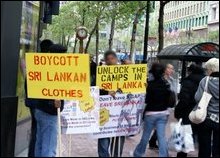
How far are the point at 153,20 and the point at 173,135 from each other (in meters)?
22.7

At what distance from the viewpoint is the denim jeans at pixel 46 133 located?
706cm

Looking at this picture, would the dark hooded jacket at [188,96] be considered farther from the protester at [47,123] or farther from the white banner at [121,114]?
the protester at [47,123]

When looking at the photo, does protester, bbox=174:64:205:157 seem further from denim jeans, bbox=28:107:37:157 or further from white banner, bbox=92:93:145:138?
denim jeans, bbox=28:107:37:157

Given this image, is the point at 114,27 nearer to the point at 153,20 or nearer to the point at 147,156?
the point at 153,20

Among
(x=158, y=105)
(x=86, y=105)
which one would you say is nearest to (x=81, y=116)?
(x=86, y=105)

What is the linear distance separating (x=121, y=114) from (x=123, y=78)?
55 cm

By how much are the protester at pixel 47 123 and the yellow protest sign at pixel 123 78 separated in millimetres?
1262

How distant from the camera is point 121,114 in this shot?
845 centimetres

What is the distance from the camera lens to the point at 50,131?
23.3 feet

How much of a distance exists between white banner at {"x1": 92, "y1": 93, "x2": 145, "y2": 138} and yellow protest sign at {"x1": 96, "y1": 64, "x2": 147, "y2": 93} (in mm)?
125

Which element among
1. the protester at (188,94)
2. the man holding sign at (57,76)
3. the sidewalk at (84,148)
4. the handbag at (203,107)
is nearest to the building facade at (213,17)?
the sidewalk at (84,148)

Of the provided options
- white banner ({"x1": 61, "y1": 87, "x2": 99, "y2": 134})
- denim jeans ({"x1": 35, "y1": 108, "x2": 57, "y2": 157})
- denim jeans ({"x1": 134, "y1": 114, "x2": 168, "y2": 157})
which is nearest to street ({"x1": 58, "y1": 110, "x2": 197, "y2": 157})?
white banner ({"x1": 61, "y1": 87, "x2": 99, "y2": 134})

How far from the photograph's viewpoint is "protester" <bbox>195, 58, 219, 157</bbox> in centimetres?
771

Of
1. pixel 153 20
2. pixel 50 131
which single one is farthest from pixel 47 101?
pixel 153 20
